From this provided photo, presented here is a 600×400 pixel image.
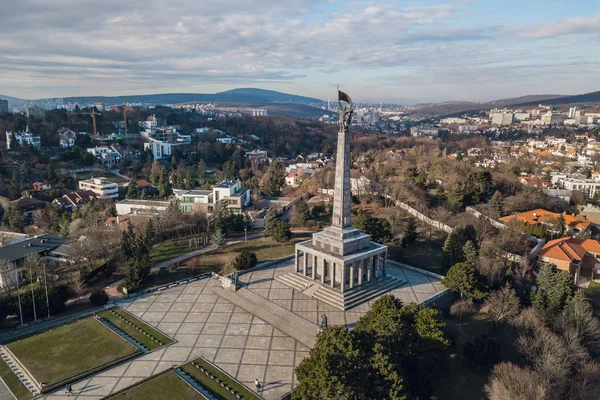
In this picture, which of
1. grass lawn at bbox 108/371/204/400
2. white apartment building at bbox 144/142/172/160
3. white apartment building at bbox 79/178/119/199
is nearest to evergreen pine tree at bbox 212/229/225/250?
grass lawn at bbox 108/371/204/400

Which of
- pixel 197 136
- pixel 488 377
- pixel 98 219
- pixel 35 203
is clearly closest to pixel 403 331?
pixel 488 377

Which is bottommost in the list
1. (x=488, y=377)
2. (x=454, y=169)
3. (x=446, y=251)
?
(x=488, y=377)

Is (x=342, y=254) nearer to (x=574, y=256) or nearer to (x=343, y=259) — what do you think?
(x=343, y=259)

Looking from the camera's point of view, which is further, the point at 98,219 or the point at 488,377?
the point at 98,219

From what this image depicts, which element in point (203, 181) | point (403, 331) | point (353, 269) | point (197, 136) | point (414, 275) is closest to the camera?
point (403, 331)

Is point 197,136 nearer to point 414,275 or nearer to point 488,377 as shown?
point 414,275

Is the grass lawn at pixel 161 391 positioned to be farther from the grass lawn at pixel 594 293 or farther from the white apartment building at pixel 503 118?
the white apartment building at pixel 503 118
